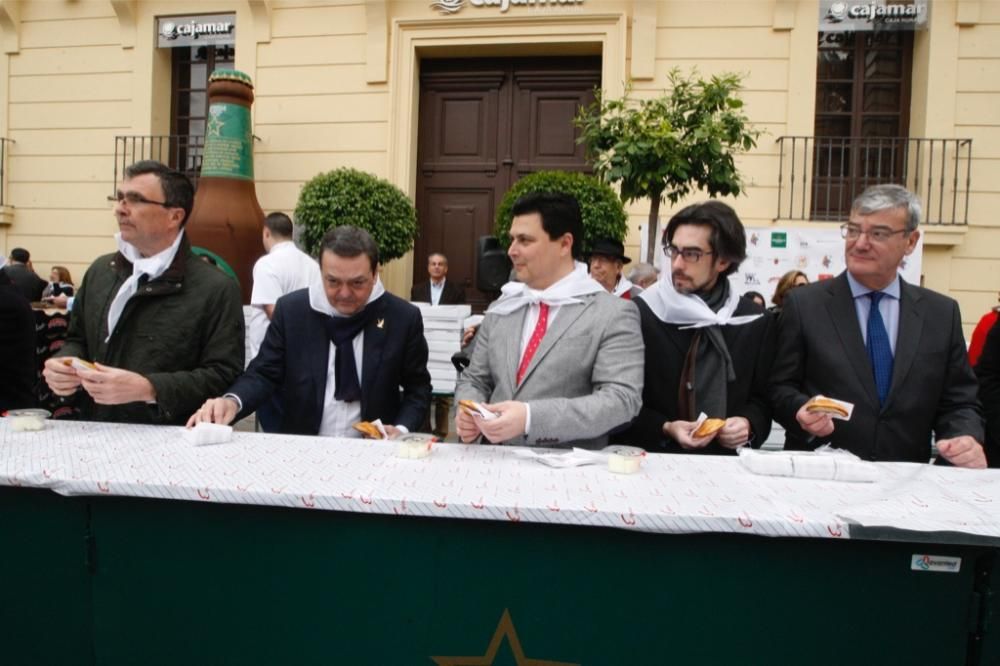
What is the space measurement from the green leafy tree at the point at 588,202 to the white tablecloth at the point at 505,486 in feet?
15.5

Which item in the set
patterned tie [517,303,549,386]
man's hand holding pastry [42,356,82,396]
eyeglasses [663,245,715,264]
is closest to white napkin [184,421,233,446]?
man's hand holding pastry [42,356,82,396]

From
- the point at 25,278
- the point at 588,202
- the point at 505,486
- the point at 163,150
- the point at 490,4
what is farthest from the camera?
the point at 163,150

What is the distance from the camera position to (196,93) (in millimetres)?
10703

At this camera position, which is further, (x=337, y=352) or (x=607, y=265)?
(x=607, y=265)

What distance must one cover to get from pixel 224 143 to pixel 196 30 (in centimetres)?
273

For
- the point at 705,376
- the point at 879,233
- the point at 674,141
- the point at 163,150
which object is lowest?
the point at 705,376

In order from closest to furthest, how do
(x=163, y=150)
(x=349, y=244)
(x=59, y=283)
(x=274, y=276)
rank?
(x=349, y=244) < (x=274, y=276) < (x=59, y=283) < (x=163, y=150)

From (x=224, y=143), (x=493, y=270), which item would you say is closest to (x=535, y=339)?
(x=493, y=270)

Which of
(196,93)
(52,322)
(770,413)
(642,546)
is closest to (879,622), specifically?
(642,546)

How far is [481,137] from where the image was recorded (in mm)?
9836

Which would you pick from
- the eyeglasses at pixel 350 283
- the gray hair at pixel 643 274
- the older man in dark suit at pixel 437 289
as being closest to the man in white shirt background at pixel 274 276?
the older man in dark suit at pixel 437 289

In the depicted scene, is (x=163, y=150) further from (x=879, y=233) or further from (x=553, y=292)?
(x=879, y=233)

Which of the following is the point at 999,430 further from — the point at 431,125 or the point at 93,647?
the point at 431,125

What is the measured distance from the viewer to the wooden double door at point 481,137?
959 centimetres
